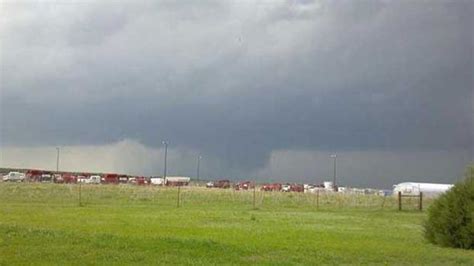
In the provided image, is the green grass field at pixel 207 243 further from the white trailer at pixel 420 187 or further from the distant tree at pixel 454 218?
the white trailer at pixel 420 187

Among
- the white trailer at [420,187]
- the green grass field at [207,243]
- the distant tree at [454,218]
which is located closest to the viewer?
the green grass field at [207,243]

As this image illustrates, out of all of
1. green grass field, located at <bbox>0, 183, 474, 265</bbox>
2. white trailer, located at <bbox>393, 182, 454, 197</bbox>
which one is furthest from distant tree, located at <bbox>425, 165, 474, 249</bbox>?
white trailer, located at <bbox>393, 182, 454, 197</bbox>

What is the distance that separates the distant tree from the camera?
1016 inches

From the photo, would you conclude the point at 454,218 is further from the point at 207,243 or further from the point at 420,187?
the point at 420,187

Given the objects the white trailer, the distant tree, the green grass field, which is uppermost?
the white trailer

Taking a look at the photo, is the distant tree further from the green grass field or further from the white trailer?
the white trailer

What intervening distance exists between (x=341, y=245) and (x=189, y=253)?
7.48 meters

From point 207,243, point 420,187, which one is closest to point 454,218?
point 207,243

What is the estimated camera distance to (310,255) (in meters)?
20.0

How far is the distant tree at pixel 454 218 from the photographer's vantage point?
2580 centimetres

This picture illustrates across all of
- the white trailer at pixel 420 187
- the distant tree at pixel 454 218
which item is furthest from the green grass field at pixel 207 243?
the white trailer at pixel 420 187

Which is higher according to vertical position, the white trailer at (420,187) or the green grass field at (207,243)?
the white trailer at (420,187)

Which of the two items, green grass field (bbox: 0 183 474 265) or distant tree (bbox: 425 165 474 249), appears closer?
green grass field (bbox: 0 183 474 265)

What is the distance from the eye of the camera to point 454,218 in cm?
2648
